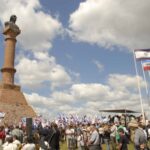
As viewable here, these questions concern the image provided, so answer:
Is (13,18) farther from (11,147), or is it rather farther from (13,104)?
(11,147)

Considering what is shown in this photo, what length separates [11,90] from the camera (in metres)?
55.8

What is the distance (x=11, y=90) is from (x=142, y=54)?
39797mm

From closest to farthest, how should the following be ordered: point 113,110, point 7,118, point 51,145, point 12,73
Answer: point 51,145 → point 113,110 → point 7,118 → point 12,73

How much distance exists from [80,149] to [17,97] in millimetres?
38466

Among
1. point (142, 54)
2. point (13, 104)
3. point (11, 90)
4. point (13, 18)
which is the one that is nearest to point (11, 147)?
point (142, 54)

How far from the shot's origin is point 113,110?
33.9 metres

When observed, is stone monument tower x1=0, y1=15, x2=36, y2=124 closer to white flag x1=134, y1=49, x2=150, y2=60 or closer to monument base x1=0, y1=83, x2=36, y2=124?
monument base x1=0, y1=83, x2=36, y2=124

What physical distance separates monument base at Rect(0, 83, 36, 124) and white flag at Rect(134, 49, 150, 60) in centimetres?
3606

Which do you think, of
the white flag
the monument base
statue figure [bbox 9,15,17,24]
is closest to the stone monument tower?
the monument base

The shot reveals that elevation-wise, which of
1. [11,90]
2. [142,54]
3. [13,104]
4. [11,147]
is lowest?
[11,147]

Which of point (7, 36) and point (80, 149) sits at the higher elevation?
point (7, 36)

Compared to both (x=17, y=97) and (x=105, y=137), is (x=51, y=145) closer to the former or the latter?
(x=105, y=137)

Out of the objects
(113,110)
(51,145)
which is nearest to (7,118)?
(113,110)

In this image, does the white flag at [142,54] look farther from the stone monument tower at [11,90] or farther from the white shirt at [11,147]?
the stone monument tower at [11,90]
